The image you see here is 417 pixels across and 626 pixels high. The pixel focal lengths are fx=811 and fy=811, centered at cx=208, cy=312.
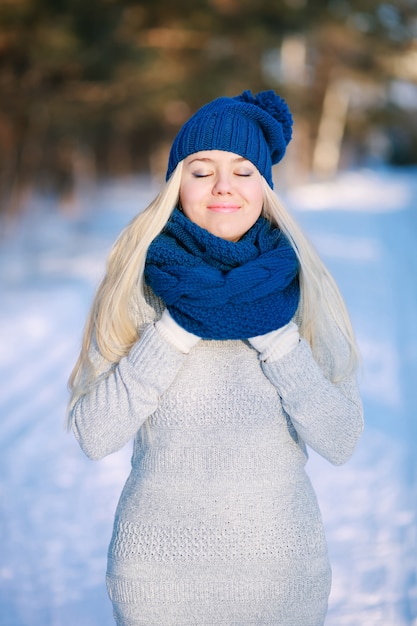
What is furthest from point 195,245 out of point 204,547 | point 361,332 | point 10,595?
point 361,332

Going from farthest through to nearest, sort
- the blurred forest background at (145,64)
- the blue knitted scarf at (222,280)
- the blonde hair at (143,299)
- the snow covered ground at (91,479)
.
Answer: the blurred forest background at (145,64)
the snow covered ground at (91,479)
the blonde hair at (143,299)
the blue knitted scarf at (222,280)

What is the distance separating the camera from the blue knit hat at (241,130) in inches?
75.7

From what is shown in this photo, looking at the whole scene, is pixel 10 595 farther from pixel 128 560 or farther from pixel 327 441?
pixel 327 441

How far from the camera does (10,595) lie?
124 inches

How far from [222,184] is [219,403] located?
503 millimetres

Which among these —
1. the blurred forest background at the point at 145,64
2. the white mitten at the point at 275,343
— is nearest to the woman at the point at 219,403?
the white mitten at the point at 275,343

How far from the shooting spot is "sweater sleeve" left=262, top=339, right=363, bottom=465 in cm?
175

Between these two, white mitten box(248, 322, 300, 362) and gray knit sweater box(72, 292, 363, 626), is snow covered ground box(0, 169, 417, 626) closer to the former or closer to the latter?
gray knit sweater box(72, 292, 363, 626)

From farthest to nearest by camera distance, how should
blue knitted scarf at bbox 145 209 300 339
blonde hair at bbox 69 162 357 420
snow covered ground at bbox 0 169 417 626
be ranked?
snow covered ground at bbox 0 169 417 626 < blonde hair at bbox 69 162 357 420 < blue knitted scarf at bbox 145 209 300 339

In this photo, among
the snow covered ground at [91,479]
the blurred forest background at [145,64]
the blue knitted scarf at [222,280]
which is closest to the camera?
the blue knitted scarf at [222,280]

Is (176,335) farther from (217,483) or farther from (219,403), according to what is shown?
(217,483)

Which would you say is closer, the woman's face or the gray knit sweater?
the gray knit sweater

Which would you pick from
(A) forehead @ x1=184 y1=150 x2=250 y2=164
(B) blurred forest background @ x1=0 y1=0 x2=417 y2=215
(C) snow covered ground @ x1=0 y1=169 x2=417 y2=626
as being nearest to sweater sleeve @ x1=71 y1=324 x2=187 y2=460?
(A) forehead @ x1=184 y1=150 x2=250 y2=164

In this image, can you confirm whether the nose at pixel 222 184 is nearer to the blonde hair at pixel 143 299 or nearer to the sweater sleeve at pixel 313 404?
the blonde hair at pixel 143 299
